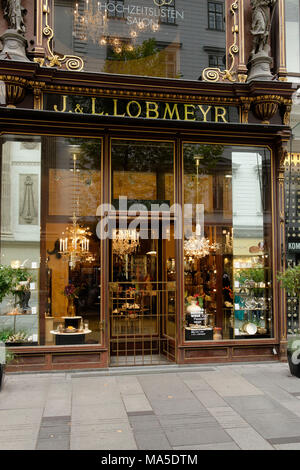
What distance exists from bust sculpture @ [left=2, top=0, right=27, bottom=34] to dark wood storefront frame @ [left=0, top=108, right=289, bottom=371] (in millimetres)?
1843

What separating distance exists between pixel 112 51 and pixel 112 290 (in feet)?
17.3

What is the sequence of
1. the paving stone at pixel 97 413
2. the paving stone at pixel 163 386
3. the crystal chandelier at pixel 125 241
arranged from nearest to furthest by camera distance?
1. the paving stone at pixel 97 413
2. the paving stone at pixel 163 386
3. the crystal chandelier at pixel 125 241

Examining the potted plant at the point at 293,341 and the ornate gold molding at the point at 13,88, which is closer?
the potted plant at the point at 293,341

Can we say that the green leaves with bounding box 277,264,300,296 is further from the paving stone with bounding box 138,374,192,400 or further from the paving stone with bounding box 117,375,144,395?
the paving stone with bounding box 117,375,144,395

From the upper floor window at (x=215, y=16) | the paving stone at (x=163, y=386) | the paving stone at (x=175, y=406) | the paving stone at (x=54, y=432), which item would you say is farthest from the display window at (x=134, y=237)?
the paving stone at (x=54, y=432)

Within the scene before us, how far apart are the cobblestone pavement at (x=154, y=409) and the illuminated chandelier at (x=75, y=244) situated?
92.6 inches

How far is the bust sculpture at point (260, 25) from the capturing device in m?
9.80

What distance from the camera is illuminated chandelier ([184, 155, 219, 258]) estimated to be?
9.62 m

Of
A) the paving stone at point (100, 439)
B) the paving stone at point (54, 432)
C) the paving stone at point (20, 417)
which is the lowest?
the paving stone at point (20, 417)

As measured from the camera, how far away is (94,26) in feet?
31.7

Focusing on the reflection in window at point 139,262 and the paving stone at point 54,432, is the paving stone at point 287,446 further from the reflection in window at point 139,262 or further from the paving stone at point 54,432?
the reflection in window at point 139,262

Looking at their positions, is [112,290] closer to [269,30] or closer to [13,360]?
[13,360]

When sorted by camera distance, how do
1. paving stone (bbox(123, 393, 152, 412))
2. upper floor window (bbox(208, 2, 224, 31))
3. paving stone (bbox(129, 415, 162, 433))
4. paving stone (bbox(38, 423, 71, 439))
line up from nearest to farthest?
1. paving stone (bbox(38, 423, 71, 439))
2. paving stone (bbox(129, 415, 162, 433))
3. paving stone (bbox(123, 393, 152, 412))
4. upper floor window (bbox(208, 2, 224, 31))

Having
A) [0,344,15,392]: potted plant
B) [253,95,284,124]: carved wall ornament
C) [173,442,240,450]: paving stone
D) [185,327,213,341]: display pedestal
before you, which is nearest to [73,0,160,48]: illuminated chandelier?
[253,95,284,124]: carved wall ornament
